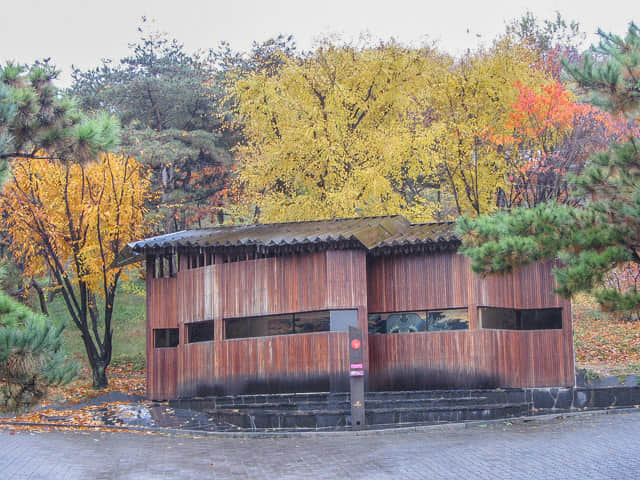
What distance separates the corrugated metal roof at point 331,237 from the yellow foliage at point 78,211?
11.3ft

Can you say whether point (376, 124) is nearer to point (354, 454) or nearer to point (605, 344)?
point (605, 344)

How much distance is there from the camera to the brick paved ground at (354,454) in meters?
11.9

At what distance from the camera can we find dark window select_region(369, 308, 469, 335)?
61.8ft

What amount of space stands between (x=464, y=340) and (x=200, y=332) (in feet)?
22.6

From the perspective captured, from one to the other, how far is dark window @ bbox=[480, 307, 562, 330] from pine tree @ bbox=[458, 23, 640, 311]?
8.64 meters

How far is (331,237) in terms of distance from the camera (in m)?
18.8

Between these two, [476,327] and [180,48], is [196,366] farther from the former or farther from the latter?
[180,48]

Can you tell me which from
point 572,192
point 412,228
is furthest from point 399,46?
point 572,192

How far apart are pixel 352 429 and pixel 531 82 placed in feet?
46.7

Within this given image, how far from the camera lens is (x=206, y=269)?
820 inches

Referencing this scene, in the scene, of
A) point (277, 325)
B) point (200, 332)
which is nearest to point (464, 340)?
point (277, 325)

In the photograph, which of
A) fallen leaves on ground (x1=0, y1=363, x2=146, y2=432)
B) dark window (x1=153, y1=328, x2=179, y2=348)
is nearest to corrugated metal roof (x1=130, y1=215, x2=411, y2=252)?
dark window (x1=153, y1=328, x2=179, y2=348)

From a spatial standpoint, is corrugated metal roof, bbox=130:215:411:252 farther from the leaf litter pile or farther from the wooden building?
the leaf litter pile

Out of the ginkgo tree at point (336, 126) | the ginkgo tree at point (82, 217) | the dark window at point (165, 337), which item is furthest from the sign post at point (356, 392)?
the ginkgo tree at point (82, 217)
